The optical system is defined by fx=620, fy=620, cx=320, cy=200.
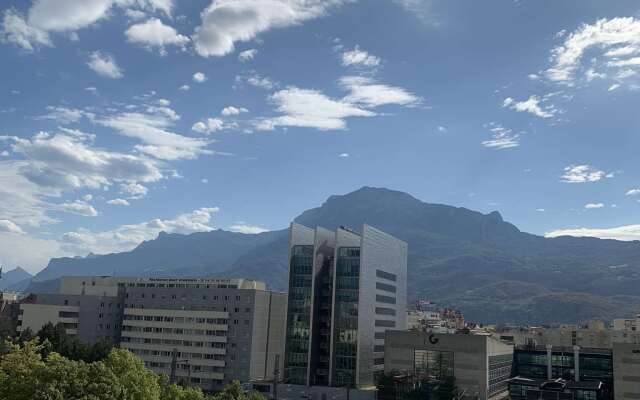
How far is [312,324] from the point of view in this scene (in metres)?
149

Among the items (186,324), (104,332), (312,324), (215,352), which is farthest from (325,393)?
(104,332)

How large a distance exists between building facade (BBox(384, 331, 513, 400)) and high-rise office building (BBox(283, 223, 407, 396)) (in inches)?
556

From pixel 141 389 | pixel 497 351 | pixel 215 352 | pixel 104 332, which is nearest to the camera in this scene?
pixel 141 389

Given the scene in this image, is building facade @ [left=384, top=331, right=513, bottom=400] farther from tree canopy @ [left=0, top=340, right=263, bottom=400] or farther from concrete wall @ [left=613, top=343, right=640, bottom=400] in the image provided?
tree canopy @ [left=0, top=340, right=263, bottom=400]

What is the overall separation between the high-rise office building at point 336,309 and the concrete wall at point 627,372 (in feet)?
170

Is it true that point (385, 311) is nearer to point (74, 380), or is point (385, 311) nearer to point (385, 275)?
point (385, 275)

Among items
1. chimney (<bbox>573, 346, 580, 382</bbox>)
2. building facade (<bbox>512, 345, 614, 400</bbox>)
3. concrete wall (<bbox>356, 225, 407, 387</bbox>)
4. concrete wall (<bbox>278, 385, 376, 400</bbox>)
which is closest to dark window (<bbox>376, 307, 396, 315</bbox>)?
concrete wall (<bbox>356, 225, 407, 387</bbox>)

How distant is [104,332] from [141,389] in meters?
108

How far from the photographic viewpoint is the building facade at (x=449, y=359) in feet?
403

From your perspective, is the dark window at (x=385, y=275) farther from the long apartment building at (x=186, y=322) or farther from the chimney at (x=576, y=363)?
the chimney at (x=576, y=363)

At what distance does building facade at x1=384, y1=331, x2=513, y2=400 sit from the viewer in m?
123

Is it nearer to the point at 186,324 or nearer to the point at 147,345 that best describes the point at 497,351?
the point at 186,324

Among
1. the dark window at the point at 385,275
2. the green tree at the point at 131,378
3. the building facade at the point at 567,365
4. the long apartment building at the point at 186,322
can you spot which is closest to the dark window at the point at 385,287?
the dark window at the point at 385,275

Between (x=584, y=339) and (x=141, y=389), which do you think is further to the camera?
(x=584, y=339)
